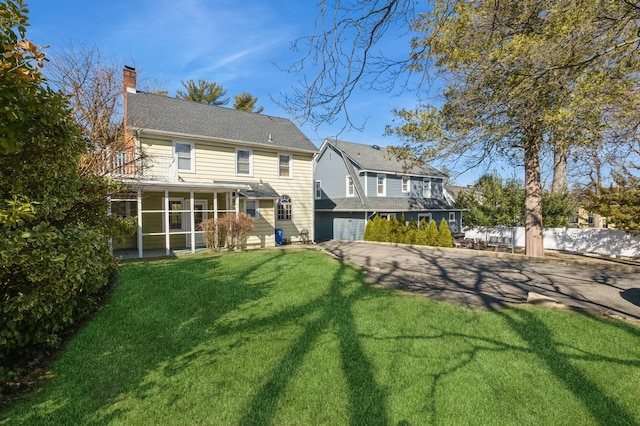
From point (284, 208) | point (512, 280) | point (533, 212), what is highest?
point (284, 208)

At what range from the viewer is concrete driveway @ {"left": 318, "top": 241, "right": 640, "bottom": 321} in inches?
265

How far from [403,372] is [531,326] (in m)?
2.60

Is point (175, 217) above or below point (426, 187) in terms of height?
below

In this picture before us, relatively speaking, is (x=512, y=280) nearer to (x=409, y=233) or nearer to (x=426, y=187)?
(x=409, y=233)

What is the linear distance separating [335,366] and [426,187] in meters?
24.3

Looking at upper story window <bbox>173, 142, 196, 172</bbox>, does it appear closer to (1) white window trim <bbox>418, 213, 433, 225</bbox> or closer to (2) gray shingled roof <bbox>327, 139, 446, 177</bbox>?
(2) gray shingled roof <bbox>327, 139, 446, 177</bbox>

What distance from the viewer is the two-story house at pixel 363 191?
898 inches

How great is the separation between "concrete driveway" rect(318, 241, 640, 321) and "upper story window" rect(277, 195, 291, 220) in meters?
6.46

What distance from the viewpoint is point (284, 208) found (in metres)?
18.4

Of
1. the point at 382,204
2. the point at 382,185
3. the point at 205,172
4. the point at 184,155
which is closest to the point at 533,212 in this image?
the point at 382,204

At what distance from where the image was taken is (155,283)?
24.8 feet

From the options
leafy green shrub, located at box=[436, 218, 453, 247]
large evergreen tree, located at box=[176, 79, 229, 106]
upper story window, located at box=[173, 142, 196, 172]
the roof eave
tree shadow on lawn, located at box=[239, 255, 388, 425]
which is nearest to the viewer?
tree shadow on lawn, located at box=[239, 255, 388, 425]

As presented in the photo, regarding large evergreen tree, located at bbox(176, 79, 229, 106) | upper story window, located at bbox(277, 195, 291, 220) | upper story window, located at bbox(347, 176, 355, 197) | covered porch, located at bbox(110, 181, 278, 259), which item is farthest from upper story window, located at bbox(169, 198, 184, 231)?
large evergreen tree, located at bbox(176, 79, 229, 106)

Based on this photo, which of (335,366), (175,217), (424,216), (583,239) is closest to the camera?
(335,366)
